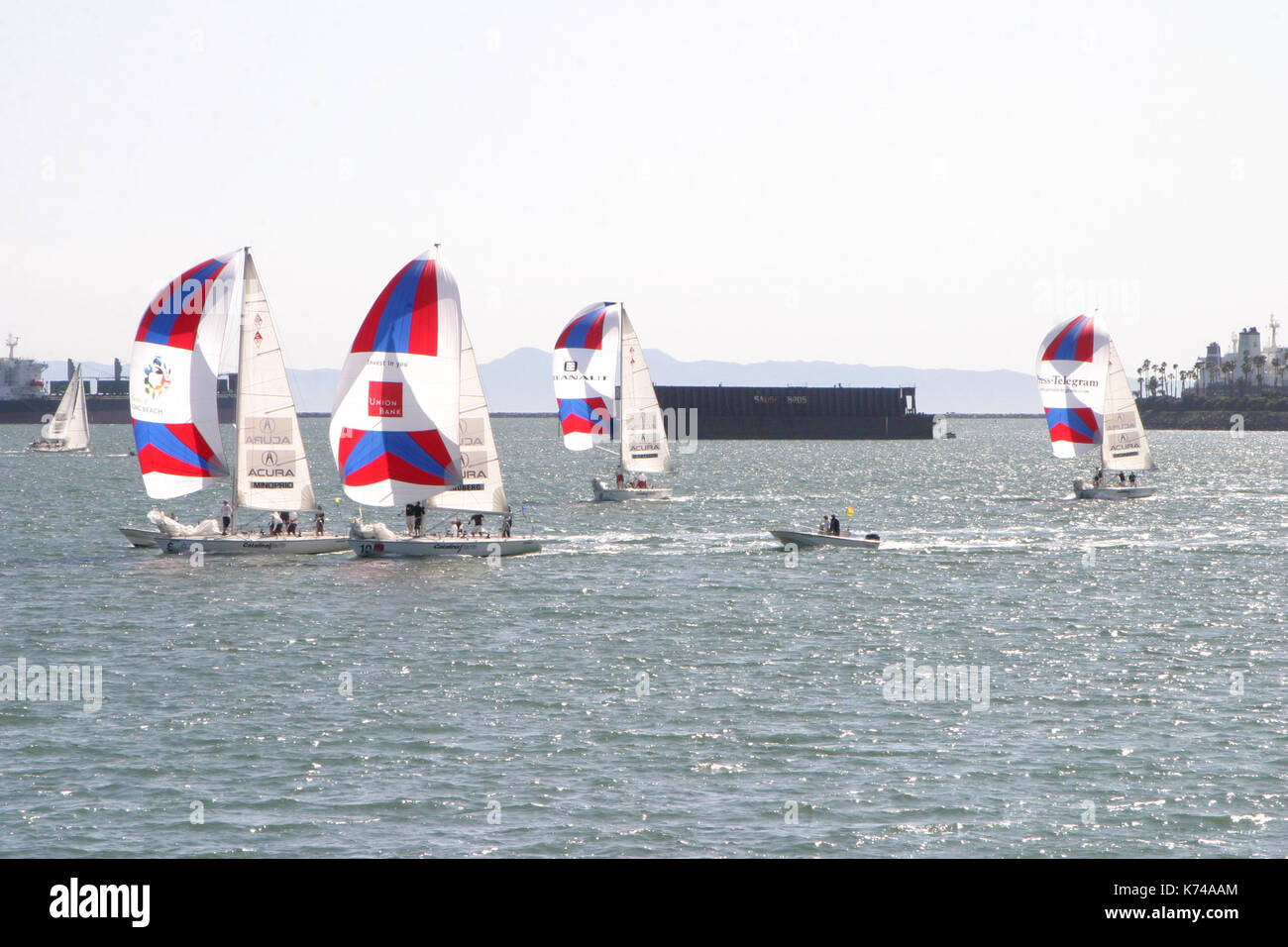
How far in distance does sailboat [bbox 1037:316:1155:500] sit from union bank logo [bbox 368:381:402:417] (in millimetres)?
52955

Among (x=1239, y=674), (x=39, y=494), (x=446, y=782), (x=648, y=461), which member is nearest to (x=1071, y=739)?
(x=1239, y=674)

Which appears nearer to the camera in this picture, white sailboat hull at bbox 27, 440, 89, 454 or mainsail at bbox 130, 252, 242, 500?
mainsail at bbox 130, 252, 242, 500

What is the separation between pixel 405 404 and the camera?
163 ft

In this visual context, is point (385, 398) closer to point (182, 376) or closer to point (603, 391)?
point (182, 376)

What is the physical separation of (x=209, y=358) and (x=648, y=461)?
38.6m

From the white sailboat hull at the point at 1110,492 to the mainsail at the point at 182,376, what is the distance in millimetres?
60408

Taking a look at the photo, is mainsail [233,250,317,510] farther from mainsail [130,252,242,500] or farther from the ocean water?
the ocean water

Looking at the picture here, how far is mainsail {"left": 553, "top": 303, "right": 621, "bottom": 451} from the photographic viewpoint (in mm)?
82188

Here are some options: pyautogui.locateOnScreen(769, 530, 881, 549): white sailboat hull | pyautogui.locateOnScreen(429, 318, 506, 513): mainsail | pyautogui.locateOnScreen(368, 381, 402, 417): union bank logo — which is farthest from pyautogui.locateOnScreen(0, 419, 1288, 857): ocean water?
pyautogui.locateOnScreen(368, 381, 402, 417): union bank logo

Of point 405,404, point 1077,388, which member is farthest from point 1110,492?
point 405,404
